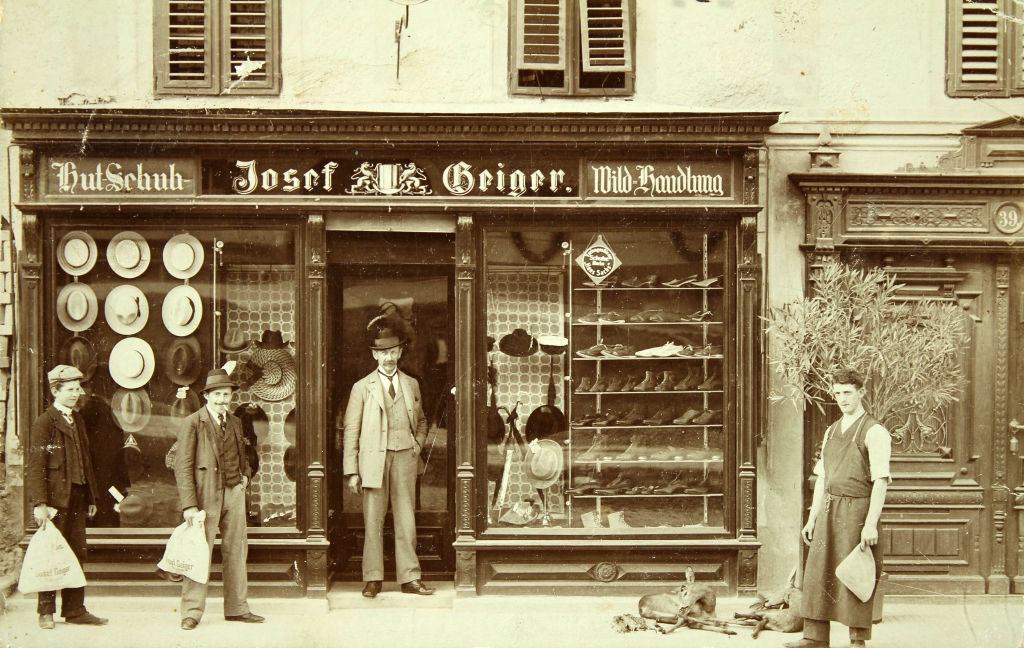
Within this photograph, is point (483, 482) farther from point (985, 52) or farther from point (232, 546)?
point (985, 52)

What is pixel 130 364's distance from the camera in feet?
31.8

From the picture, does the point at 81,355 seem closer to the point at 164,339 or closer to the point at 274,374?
the point at 164,339

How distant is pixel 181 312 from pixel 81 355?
3.23 ft

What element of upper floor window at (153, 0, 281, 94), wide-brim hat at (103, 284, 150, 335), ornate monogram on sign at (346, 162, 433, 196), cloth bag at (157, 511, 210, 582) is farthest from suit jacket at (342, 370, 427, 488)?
upper floor window at (153, 0, 281, 94)

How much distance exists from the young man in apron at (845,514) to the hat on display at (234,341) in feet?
17.6

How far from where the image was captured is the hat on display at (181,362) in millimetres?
9734

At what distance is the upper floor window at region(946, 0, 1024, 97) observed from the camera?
9.88 meters

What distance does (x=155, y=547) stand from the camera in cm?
949

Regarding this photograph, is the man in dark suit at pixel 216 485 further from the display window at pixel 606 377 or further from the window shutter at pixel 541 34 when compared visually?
the window shutter at pixel 541 34

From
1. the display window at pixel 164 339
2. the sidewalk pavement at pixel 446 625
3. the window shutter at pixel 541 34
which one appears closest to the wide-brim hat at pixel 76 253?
the display window at pixel 164 339

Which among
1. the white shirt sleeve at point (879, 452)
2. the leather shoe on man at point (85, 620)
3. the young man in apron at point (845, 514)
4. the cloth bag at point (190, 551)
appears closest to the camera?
the white shirt sleeve at point (879, 452)

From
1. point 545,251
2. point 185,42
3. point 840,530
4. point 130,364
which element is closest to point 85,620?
point 130,364

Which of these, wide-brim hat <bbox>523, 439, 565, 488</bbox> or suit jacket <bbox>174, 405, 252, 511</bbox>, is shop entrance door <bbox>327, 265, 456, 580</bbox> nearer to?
wide-brim hat <bbox>523, 439, 565, 488</bbox>

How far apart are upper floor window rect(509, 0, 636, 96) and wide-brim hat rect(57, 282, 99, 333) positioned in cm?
445
